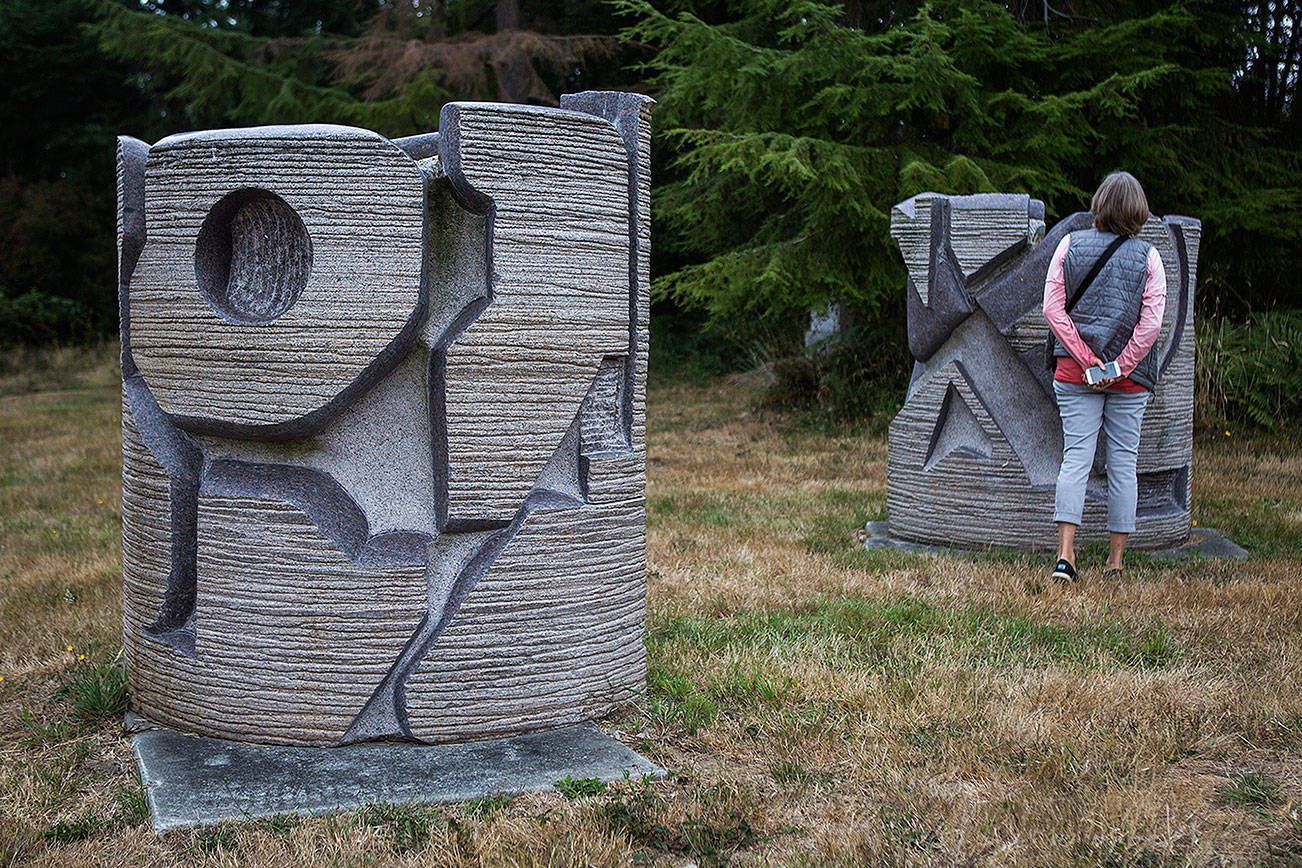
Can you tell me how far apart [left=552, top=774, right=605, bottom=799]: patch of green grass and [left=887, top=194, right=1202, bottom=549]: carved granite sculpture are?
341 cm

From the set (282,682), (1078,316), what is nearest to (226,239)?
(282,682)

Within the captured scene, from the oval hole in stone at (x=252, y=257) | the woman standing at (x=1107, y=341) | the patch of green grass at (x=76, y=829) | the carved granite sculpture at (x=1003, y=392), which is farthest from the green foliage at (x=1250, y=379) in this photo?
the patch of green grass at (x=76, y=829)

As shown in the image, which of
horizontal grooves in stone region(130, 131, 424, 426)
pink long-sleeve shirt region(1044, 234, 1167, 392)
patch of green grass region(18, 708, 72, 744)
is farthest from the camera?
pink long-sleeve shirt region(1044, 234, 1167, 392)

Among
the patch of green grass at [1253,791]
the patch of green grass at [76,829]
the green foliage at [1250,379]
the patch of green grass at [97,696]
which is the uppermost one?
the green foliage at [1250,379]

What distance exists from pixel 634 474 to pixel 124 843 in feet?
5.65

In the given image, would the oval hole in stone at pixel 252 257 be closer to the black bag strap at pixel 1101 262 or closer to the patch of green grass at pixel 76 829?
the patch of green grass at pixel 76 829

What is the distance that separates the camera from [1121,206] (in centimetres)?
494

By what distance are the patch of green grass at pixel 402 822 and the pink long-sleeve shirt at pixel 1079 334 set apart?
3.57 meters

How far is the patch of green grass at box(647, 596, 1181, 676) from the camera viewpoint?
399 centimetres

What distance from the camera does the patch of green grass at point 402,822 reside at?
8.74 feet

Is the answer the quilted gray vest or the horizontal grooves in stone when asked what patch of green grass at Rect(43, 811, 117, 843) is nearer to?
the horizontal grooves in stone

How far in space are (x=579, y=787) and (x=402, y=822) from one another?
0.47 m

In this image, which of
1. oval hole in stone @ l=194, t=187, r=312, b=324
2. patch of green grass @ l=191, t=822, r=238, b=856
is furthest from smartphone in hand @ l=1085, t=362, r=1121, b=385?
patch of green grass @ l=191, t=822, r=238, b=856

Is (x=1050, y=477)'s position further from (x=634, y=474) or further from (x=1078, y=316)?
(x=634, y=474)
